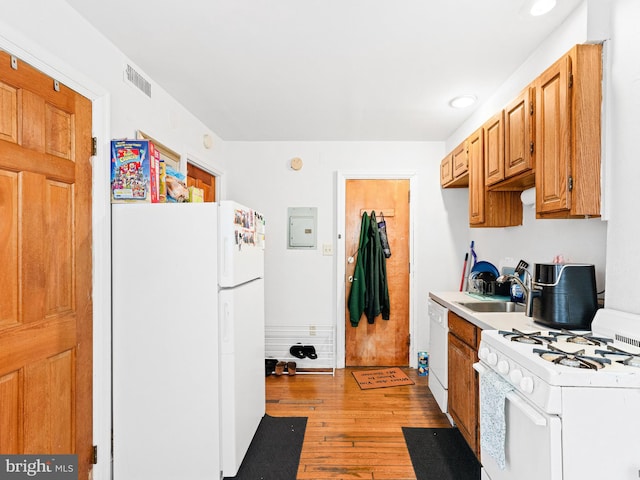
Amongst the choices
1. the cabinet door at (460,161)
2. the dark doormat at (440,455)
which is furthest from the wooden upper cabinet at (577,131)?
the dark doormat at (440,455)

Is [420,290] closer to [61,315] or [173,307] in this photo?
[173,307]

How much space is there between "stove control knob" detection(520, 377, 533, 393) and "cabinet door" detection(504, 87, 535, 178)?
1.12m

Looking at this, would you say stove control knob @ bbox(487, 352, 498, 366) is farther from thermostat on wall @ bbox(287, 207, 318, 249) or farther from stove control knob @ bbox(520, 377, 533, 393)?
thermostat on wall @ bbox(287, 207, 318, 249)

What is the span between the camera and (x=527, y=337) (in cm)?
150

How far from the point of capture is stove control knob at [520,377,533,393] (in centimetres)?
120

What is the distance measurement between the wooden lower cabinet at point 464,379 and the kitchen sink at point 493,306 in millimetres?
175

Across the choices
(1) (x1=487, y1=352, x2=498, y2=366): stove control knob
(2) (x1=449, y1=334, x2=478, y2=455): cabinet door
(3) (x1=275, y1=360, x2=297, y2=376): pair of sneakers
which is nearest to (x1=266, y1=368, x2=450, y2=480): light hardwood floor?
(3) (x1=275, y1=360, x2=297, y2=376): pair of sneakers

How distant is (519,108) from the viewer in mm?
1982

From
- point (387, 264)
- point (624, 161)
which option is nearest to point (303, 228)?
point (387, 264)

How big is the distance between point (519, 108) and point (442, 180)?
1.57 meters

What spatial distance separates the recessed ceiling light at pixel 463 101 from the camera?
2674mm

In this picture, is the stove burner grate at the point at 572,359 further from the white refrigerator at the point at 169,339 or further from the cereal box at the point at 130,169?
the cereal box at the point at 130,169

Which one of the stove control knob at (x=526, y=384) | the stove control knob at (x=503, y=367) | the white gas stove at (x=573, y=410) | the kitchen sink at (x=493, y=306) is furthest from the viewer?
the kitchen sink at (x=493, y=306)

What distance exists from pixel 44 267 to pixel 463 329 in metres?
2.15
